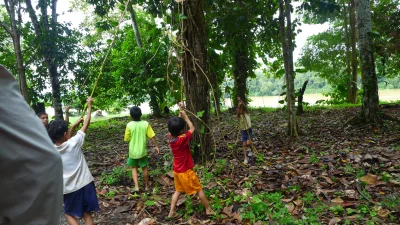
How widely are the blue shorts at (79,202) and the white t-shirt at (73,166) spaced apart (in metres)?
0.08

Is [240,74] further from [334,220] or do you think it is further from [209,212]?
[334,220]

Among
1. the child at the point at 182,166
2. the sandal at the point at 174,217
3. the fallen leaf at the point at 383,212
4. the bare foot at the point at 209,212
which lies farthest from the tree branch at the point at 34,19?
the fallen leaf at the point at 383,212

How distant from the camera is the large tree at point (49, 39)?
959cm

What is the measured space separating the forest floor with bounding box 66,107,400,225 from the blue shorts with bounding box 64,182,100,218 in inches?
37.1

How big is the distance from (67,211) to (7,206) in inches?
115

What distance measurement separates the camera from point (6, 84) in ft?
2.87

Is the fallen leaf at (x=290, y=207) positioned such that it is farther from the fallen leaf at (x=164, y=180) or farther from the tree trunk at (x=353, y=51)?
the tree trunk at (x=353, y=51)

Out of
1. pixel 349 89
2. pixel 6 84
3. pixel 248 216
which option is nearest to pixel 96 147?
pixel 248 216

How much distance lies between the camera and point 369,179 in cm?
448

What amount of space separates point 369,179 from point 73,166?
4315 mm

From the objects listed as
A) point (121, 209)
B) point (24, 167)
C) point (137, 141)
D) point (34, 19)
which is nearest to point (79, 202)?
point (121, 209)

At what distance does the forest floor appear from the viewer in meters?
3.73

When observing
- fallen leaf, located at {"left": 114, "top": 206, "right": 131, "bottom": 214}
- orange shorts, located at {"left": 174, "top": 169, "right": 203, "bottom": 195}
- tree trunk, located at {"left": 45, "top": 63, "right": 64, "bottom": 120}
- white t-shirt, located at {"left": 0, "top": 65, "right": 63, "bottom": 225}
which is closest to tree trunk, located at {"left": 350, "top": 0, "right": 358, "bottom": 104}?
tree trunk, located at {"left": 45, "top": 63, "right": 64, "bottom": 120}

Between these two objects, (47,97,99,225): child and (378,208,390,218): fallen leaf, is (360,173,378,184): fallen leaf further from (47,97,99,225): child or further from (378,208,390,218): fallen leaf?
(47,97,99,225): child
